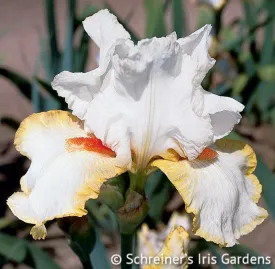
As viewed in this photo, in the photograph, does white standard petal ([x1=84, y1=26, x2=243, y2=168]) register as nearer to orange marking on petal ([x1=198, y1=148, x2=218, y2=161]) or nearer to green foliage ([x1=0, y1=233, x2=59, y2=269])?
orange marking on petal ([x1=198, y1=148, x2=218, y2=161])

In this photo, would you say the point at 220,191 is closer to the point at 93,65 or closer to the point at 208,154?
the point at 208,154

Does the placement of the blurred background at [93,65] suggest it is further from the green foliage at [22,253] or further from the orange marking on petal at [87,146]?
the orange marking on petal at [87,146]

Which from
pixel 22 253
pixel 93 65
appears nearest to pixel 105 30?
pixel 22 253

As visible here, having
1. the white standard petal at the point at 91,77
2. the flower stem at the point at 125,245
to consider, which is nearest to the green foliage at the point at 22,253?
the flower stem at the point at 125,245

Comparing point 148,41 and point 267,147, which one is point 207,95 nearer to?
point 148,41

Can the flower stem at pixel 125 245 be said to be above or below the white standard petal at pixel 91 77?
below

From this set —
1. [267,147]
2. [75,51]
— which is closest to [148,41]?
[75,51]
